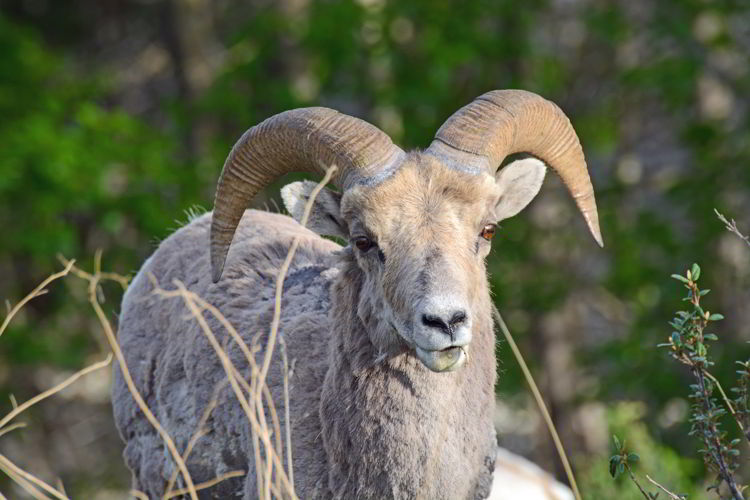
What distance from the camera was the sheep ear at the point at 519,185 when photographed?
6727 mm

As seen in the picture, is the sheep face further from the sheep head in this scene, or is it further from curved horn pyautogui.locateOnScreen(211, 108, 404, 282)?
curved horn pyautogui.locateOnScreen(211, 108, 404, 282)

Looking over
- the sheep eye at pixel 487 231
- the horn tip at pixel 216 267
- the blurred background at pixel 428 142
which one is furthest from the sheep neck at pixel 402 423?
the blurred background at pixel 428 142

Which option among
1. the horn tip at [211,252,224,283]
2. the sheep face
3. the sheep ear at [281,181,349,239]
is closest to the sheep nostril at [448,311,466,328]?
the sheep face

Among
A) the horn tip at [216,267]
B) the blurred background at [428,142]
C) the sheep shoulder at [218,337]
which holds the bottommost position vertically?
the blurred background at [428,142]

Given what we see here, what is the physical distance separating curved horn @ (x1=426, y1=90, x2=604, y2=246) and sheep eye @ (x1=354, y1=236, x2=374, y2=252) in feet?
1.87

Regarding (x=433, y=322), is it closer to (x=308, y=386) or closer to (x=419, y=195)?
(x=419, y=195)

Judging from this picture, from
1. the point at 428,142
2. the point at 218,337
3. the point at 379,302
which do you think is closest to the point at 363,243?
the point at 379,302

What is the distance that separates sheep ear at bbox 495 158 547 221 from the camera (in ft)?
22.1

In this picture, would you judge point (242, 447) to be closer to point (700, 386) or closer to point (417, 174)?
point (417, 174)

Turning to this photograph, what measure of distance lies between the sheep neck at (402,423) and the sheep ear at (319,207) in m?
0.56

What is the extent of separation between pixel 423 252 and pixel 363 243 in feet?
1.63

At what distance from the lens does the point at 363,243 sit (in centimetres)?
612

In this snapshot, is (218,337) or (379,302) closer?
(379,302)

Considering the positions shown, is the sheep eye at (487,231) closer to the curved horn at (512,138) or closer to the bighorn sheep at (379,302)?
the bighorn sheep at (379,302)
